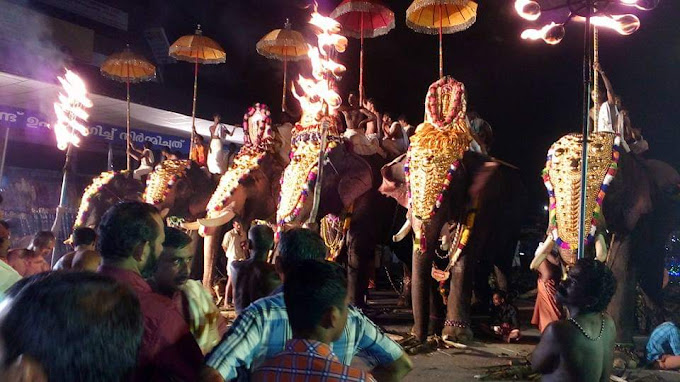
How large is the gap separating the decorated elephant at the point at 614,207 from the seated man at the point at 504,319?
111cm

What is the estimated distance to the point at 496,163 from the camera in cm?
735

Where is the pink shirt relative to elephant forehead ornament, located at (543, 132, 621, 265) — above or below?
below

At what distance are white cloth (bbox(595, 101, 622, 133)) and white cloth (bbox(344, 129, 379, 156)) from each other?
338cm

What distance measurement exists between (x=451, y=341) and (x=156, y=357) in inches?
203

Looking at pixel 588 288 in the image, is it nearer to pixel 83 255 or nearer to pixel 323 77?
pixel 83 255

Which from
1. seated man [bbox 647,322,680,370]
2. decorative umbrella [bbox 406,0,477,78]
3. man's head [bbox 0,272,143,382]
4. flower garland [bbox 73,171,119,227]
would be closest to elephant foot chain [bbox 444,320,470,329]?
seated man [bbox 647,322,680,370]

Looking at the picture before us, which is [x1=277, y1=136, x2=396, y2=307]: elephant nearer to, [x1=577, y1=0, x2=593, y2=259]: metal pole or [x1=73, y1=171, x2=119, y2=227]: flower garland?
[x1=577, y1=0, x2=593, y2=259]: metal pole

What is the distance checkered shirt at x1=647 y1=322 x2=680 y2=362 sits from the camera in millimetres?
5512

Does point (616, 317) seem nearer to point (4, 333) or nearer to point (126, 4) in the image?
point (4, 333)

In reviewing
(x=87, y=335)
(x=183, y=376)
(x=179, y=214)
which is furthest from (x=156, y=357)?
(x=179, y=214)

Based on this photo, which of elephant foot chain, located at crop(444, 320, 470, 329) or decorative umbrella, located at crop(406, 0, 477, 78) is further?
decorative umbrella, located at crop(406, 0, 477, 78)

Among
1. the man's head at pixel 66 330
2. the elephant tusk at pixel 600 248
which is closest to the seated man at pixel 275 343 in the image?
the man's head at pixel 66 330

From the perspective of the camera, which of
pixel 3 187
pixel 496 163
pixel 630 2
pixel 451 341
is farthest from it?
pixel 3 187

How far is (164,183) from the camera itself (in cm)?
1025
